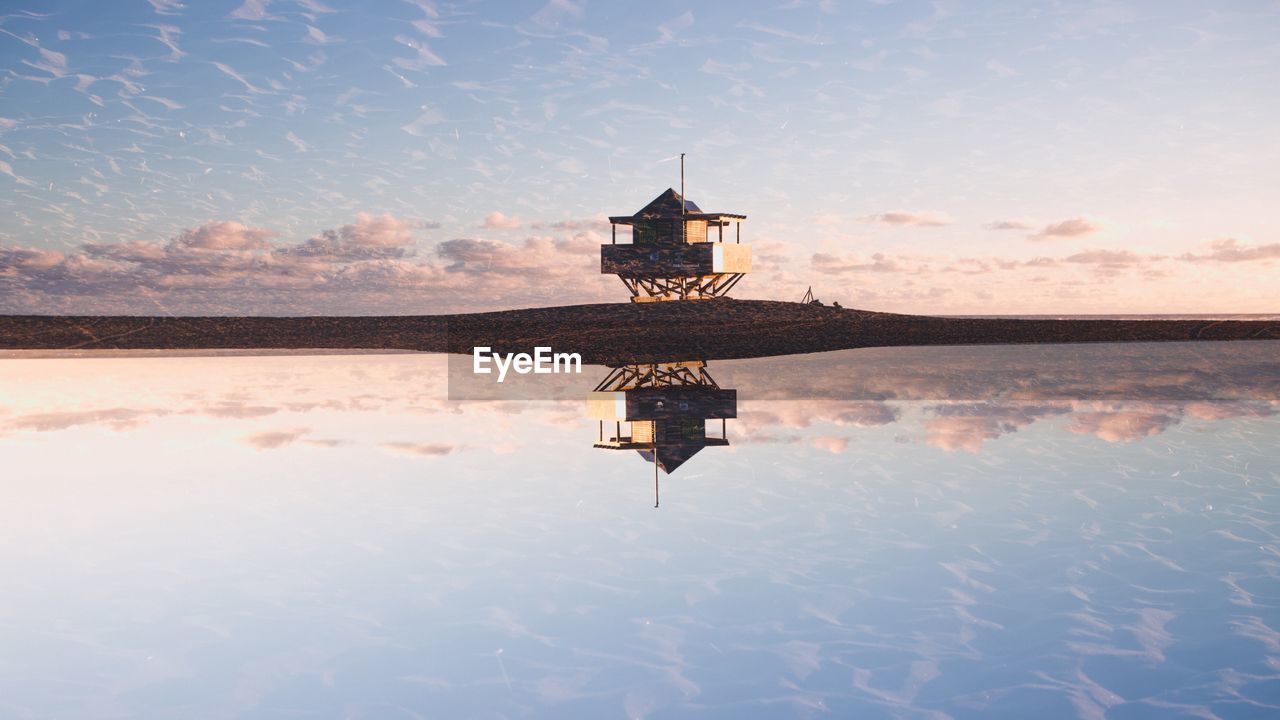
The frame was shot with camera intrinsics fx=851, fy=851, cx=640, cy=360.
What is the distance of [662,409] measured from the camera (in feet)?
96.4

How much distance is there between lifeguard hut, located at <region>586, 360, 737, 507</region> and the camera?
2702 cm

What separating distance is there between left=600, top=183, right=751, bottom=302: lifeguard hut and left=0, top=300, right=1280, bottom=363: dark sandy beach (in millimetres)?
6822

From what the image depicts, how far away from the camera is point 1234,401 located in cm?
5875

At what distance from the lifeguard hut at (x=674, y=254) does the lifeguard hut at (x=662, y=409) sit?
285cm

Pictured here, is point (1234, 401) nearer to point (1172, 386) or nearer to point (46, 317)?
point (1172, 386)

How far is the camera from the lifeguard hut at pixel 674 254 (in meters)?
30.1

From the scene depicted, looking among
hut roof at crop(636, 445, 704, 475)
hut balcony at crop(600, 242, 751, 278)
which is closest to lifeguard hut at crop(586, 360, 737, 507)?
hut roof at crop(636, 445, 704, 475)

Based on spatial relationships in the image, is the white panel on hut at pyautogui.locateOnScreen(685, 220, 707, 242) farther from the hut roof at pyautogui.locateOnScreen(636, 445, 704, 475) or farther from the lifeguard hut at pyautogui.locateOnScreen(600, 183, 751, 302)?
the hut roof at pyautogui.locateOnScreen(636, 445, 704, 475)

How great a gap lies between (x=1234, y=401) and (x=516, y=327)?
58138mm

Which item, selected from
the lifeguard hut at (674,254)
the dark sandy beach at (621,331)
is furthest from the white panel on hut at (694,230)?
the dark sandy beach at (621,331)

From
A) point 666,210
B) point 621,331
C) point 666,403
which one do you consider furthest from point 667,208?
point 621,331

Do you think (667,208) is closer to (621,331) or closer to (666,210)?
(666,210)

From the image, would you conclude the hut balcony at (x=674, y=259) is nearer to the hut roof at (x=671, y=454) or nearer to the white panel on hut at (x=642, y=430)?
the white panel on hut at (x=642, y=430)

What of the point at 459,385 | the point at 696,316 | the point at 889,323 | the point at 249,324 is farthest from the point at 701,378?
the point at 459,385
